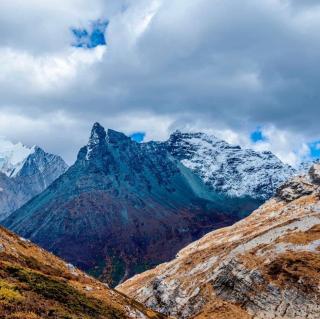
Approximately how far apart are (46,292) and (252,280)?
58026mm

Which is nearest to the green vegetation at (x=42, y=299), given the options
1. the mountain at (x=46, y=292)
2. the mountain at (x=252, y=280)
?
the mountain at (x=46, y=292)

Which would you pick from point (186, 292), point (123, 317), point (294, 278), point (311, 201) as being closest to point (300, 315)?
point (294, 278)

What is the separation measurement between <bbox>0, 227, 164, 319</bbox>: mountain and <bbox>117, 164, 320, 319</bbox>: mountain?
98.5 feet

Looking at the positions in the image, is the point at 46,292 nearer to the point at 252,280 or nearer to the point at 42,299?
the point at 42,299

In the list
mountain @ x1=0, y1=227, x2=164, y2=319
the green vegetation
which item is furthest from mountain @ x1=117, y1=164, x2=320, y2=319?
the green vegetation

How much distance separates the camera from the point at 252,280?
10231 centimetres

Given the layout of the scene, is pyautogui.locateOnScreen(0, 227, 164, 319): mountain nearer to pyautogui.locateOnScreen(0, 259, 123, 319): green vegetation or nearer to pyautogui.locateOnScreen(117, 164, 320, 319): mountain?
pyautogui.locateOnScreen(0, 259, 123, 319): green vegetation

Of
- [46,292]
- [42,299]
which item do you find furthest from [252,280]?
[42,299]

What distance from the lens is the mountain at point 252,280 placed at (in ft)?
307

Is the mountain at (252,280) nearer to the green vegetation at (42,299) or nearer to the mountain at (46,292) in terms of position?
the mountain at (46,292)

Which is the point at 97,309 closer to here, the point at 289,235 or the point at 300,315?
the point at 300,315

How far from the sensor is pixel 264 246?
115 metres

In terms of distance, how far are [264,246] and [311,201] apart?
182 feet

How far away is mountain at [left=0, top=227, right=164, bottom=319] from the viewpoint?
4603cm
